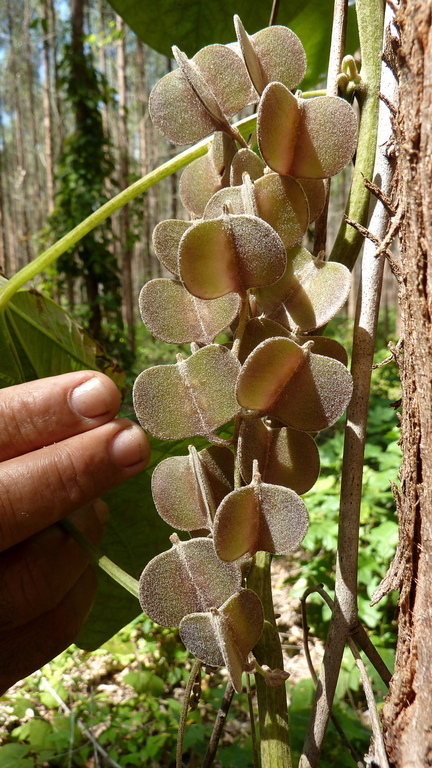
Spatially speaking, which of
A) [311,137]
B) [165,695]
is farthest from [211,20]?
→ [165,695]

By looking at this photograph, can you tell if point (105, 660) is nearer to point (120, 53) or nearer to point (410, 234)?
point (410, 234)

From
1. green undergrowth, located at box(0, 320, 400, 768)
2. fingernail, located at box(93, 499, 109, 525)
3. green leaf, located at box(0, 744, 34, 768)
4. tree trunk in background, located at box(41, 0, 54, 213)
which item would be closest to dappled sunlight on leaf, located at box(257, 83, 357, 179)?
fingernail, located at box(93, 499, 109, 525)

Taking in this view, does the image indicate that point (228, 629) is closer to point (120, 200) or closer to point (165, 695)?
point (120, 200)

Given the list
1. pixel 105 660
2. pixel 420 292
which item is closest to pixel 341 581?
pixel 420 292

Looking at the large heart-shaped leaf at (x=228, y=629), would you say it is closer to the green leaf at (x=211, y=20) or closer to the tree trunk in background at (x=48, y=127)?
the green leaf at (x=211, y=20)

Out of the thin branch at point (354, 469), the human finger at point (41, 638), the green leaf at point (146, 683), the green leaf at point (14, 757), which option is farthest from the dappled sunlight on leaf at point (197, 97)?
the green leaf at point (146, 683)

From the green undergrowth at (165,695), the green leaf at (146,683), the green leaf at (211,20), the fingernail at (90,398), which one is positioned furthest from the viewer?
the green leaf at (146,683)
